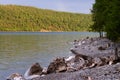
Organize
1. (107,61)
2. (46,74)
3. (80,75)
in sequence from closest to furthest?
(80,75) → (46,74) → (107,61)

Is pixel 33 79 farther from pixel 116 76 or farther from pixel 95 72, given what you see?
pixel 116 76

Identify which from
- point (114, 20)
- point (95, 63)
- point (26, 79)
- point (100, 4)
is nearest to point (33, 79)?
point (26, 79)

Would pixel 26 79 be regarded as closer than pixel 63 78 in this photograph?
No

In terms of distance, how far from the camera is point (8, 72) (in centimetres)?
4006

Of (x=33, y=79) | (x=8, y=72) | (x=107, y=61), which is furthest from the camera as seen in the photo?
(x=8, y=72)

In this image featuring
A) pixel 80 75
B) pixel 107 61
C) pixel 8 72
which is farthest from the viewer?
pixel 8 72

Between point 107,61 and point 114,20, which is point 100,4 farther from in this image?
point 107,61

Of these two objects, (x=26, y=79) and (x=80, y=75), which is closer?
(x=80, y=75)

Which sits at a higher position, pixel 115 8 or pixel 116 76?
pixel 115 8

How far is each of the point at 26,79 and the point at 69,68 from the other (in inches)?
180

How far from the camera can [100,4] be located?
66938 mm

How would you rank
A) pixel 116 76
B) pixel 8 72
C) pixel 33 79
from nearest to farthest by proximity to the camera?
pixel 116 76 → pixel 33 79 → pixel 8 72

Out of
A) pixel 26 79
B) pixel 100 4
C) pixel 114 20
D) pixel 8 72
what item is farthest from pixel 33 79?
pixel 100 4

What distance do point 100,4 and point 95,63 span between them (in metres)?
33.8
